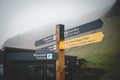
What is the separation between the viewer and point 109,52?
3.43 metres

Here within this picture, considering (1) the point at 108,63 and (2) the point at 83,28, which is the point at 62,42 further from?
(1) the point at 108,63

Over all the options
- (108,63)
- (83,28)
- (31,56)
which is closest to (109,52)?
(108,63)

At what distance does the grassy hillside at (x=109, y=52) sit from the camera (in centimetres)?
335

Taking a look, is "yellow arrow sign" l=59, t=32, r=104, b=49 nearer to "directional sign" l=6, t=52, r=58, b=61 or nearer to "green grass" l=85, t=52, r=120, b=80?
"directional sign" l=6, t=52, r=58, b=61

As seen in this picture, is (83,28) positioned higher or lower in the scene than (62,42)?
higher

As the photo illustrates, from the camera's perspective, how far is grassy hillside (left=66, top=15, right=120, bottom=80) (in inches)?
132

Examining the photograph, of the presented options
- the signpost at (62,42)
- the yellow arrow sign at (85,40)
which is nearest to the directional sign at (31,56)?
the signpost at (62,42)

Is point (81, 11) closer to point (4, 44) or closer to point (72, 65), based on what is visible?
point (72, 65)

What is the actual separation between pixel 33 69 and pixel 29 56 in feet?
2.53

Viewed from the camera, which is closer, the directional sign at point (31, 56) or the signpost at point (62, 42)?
the signpost at point (62, 42)

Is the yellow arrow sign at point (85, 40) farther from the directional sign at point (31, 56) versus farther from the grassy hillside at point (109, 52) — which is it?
the grassy hillside at point (109, 52)

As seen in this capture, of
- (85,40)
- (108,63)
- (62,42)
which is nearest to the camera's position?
(85,40)

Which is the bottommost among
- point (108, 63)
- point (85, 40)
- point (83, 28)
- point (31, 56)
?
point (108, 63)

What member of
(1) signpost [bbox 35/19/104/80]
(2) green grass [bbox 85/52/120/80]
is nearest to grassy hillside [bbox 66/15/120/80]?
(2) green grass [bbox 85/52/120/80]
